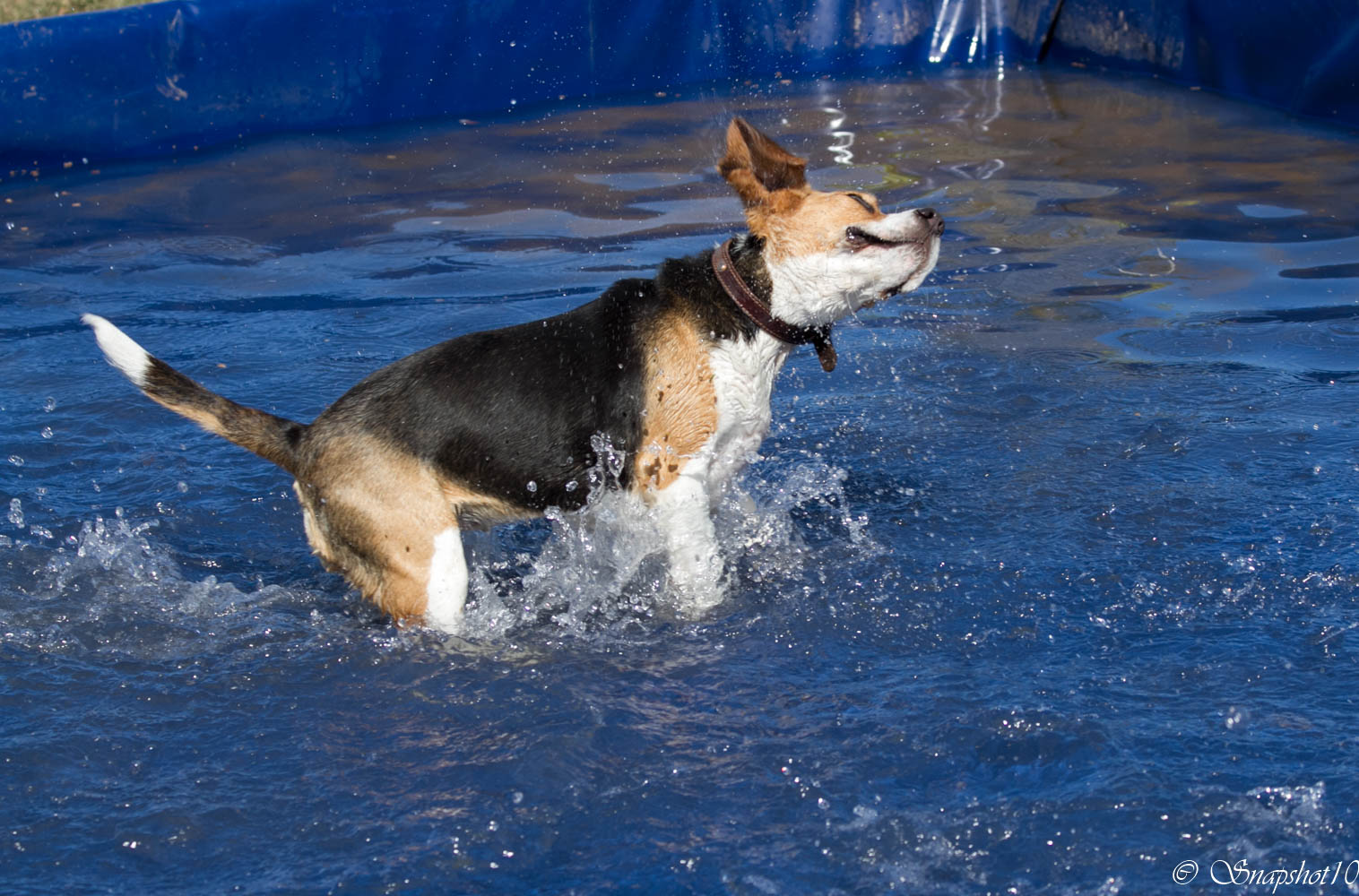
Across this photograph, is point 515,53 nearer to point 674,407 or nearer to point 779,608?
point 674,407

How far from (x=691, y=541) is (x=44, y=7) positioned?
1092cm

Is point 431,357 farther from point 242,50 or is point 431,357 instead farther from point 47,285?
point 242,50

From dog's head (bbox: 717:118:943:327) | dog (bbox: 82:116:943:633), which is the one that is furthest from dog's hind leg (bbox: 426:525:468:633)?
dog's head (bbox: 717:118:943:327)

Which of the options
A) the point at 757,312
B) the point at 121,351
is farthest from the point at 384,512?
the point at 757,312

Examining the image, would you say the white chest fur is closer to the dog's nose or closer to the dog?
the dog

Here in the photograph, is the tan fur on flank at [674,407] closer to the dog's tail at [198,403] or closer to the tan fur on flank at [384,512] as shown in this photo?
the tan fur on flank at [384,512]

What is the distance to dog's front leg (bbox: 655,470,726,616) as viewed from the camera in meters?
4.45

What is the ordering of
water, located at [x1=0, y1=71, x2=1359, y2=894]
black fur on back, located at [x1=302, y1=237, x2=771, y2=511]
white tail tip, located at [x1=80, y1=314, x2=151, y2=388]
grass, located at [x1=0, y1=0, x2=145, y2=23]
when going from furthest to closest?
grass, located at [x1=0, y1=0, x2=145, y2=23], black fur on back, located at [x1=302, y1=237, x2=771, y2=511], white tail tip, located at [x1=80, y1=314, x2=151, y2=388], water, located at [x1=0, y1=71, x2=1359, y2=894]

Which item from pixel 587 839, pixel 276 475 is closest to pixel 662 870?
pixel 587 839

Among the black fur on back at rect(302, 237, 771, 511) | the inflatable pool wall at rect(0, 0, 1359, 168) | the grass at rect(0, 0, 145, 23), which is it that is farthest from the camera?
the grass at rect(0, 0, 145, 23)

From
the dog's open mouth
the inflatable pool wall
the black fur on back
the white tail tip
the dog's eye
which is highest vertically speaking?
the inflatable pool wall

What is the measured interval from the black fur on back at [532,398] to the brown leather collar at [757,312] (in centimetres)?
4

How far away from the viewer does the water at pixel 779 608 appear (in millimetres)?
3463

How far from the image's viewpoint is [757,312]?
4422mm
